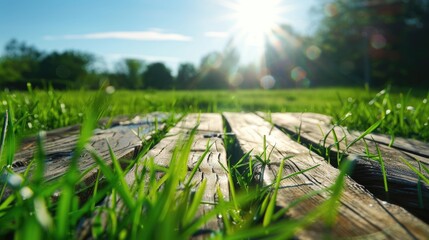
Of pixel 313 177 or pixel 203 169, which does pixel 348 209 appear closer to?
pixel 313 177

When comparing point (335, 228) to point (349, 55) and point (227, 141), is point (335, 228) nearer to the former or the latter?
point (227, 141)

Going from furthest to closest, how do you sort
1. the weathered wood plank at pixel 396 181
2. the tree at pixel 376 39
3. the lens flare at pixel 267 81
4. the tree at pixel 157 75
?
the tree at pixel 157 75 → the lens flare at pixel 267 81 → the tree at pixel 376 39 → the weathered wood plank at pixel 396 181

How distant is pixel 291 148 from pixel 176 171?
2.71ft

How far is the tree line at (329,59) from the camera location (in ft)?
94.2

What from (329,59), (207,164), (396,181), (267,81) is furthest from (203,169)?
(267,81)

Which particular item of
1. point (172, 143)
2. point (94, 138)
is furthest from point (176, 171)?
point (94, 138)

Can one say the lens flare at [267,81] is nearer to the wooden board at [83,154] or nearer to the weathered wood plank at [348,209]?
the wooden board at [83,154]

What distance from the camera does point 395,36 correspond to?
30.4 m

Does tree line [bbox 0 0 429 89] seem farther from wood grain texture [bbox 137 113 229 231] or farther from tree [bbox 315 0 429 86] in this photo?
wood grain texture [bbox 137 113 229 231]

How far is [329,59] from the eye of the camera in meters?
36.8

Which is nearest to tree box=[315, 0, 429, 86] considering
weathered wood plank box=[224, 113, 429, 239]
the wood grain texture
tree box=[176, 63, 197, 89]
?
tree box=[176, 63, 197, 89]

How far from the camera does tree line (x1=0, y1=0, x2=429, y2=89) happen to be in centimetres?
2870

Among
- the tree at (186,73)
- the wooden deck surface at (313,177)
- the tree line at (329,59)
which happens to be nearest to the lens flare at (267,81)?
the tree line at (329,59)

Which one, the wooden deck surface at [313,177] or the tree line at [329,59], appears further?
the tree line at [329,59]
